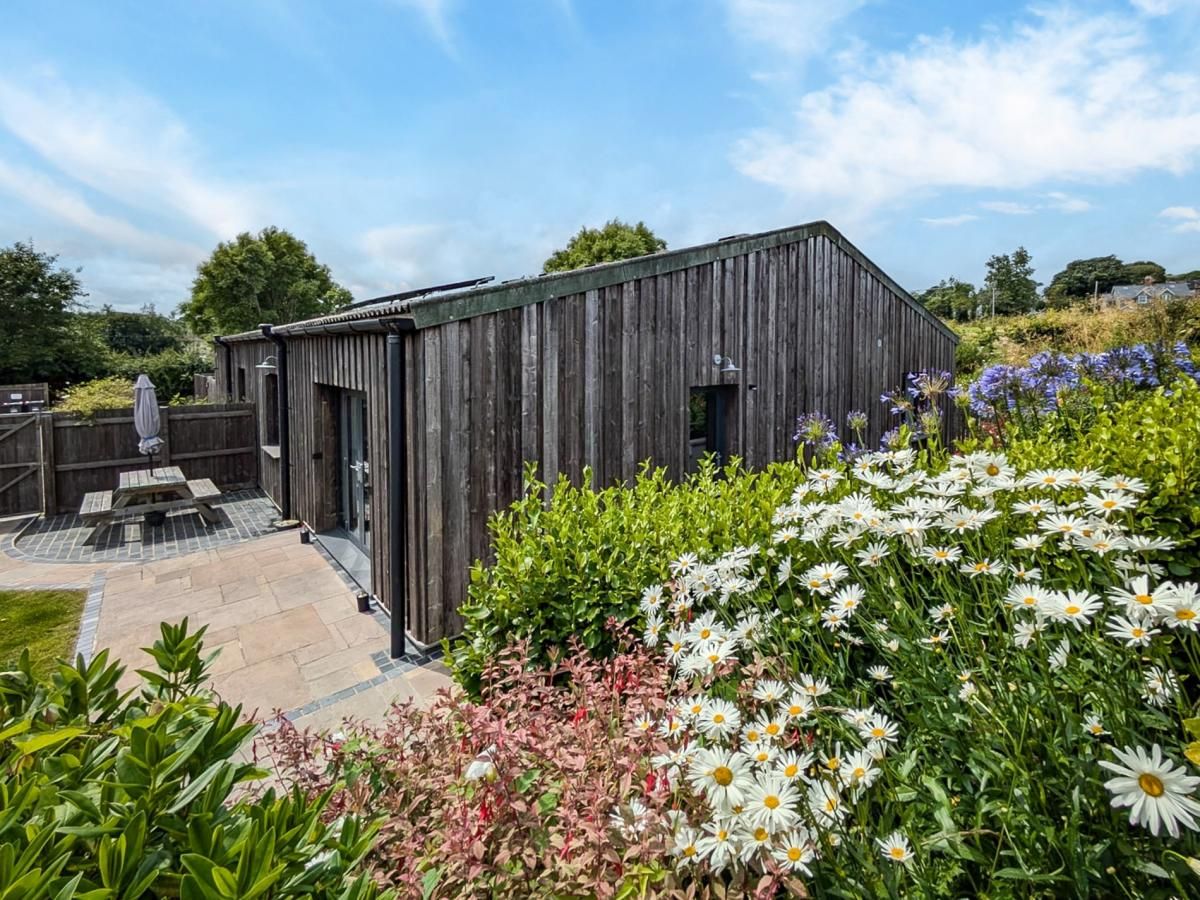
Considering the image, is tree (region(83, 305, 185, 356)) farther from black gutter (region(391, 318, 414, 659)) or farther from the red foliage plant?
the red foliage plant

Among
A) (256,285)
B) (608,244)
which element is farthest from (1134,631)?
(256,285)

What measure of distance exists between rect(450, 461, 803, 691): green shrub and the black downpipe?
208 cm

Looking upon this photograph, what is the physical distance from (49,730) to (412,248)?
33.6m

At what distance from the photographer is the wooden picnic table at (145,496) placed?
7.92 metres

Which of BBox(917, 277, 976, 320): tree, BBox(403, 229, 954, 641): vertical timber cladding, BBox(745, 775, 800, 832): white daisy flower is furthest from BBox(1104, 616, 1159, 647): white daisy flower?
BBox(917, 277, 976, 320): tree

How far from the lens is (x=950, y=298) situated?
1698 inches

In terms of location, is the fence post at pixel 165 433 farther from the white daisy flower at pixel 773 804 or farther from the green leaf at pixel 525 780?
the white daisy flower at pixel 773 804

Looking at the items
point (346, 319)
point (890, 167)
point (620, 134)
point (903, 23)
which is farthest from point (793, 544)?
point (890, 167)

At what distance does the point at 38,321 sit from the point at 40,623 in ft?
75.4

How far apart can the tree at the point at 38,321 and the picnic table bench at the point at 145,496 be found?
1708 cm

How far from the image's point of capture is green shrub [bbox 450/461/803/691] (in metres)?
2.64

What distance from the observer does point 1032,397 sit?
324 centimetres

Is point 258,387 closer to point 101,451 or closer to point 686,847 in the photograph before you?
point 101,451

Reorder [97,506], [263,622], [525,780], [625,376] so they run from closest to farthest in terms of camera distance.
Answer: [525,780], [263,622], [625,376], [97,506]
